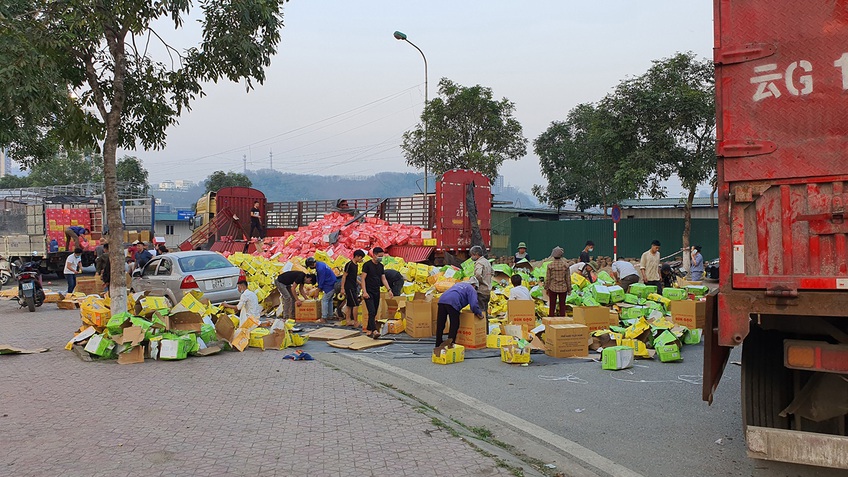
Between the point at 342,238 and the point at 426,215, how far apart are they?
116 inches

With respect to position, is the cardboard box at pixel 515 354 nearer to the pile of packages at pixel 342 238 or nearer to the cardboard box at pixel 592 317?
the cardboard box at pixel 592 317

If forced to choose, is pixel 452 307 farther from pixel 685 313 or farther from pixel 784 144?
pixel 784 144

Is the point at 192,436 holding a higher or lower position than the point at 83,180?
lower

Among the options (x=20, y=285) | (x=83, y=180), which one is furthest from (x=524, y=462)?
(x=83, y=180)

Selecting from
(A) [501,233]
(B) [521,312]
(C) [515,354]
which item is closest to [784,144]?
(C) [515,354]

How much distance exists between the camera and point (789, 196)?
4051 millimetres

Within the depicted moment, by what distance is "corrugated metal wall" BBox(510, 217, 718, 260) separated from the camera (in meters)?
27.4

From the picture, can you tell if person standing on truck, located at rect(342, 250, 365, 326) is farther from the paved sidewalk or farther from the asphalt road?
the paved sidewalk

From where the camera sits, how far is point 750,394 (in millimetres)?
4621

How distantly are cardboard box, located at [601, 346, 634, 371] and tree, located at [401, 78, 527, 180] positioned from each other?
20.9m

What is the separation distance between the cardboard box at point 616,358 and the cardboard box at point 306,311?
6.33m

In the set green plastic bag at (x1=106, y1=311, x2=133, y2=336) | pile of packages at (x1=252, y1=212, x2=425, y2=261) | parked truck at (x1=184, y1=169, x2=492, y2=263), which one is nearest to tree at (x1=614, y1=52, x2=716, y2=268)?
parked truck at (x1=184, y1=169, x2=492, y2=263)

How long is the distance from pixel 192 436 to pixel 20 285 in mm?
12391

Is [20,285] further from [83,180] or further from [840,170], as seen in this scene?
[83,180]
